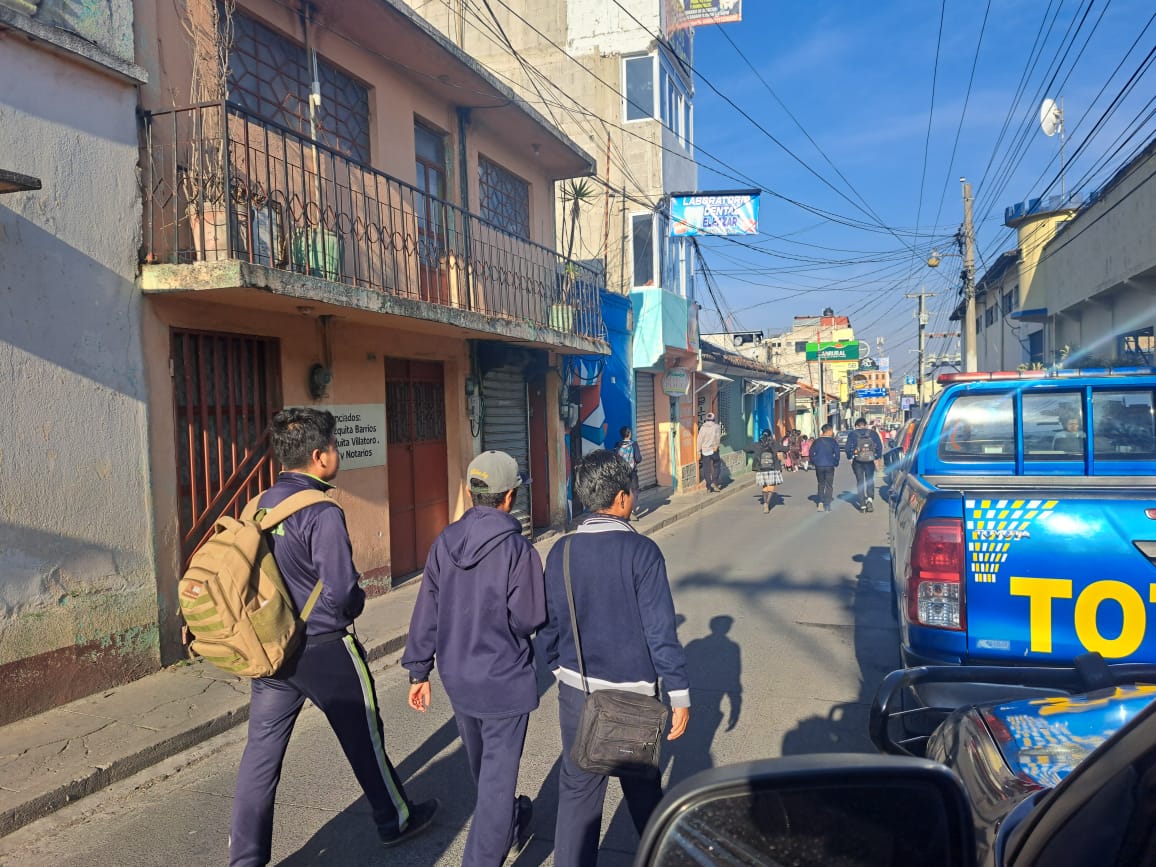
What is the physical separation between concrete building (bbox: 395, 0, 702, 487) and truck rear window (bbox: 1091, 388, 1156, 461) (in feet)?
39.1

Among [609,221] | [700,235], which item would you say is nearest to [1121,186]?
[700,235]

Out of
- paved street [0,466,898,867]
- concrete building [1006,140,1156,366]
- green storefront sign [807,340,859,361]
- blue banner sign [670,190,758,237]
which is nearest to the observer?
paved street [0,466,898,867]

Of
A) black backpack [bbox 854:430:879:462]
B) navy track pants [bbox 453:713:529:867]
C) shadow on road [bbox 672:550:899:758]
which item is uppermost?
black backpack [bbox 854:430:879:462]

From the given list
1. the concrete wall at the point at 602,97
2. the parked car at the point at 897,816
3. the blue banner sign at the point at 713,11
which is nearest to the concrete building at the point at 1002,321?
the blue banner sign at the point at 713,11

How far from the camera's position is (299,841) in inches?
140

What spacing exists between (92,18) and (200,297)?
1944 mm

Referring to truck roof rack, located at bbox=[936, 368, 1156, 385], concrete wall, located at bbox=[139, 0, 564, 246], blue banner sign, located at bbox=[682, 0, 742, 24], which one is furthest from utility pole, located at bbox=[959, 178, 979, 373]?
truck roof rack, located at bbox=[936, 368, 1156, 385]

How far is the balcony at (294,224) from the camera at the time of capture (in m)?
5.89

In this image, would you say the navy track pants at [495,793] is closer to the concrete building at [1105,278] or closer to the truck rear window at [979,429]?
the truck rear window at [979,429]

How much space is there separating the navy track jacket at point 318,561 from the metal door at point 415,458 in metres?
5.95

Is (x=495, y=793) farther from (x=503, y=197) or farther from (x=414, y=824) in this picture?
(x=503, y=197)

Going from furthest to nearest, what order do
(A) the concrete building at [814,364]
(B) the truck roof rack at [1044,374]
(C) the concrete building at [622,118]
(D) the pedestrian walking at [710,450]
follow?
(A) the concrete building at [814,364] < (D) the pedestrian walking at [710,450] < (C) the concrete building at [622,118] < (B) the truck roof rack at [1044,374]

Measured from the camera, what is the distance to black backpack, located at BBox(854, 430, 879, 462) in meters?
15.4

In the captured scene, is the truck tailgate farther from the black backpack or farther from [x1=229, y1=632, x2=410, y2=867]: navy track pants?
the black backpack
